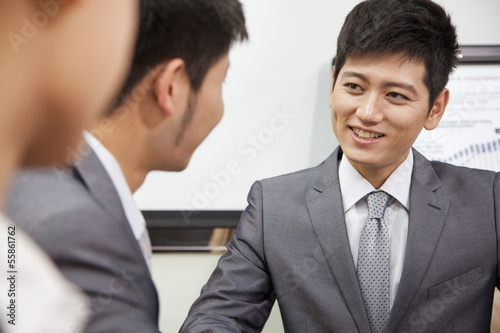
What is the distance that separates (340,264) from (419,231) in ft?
0.45

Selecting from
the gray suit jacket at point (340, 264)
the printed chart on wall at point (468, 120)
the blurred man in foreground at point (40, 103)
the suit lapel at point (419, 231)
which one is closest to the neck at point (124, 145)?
the blurred man in foreground at point (40, 103)

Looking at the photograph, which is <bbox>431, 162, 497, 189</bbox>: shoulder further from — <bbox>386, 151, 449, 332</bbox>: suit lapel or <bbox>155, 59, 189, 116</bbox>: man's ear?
<bbox>155, 59, 189, 116</bbox>: man's ear

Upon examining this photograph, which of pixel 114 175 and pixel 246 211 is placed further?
pixel 246 211

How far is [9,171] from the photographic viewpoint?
200 mm

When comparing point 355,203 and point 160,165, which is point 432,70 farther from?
point 160,165

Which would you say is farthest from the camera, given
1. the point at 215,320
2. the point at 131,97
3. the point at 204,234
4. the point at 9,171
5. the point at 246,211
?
the point at 204,234

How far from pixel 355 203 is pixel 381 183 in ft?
0.20

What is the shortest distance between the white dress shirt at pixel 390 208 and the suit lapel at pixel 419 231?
0.02m

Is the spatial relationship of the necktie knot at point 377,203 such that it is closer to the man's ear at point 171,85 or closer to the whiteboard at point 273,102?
the whiteboard at point 273,102

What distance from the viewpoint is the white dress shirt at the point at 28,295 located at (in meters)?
0.19

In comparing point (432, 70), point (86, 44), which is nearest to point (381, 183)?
point (432, 70)

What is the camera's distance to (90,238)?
286 mm

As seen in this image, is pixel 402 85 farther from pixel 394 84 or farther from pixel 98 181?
pixel 98 181

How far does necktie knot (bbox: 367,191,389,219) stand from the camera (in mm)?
841
